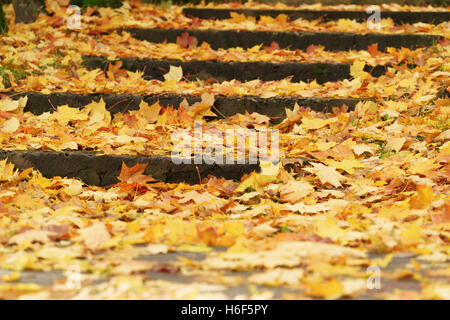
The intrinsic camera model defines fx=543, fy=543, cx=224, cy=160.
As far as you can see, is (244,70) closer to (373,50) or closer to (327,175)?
(373,50)

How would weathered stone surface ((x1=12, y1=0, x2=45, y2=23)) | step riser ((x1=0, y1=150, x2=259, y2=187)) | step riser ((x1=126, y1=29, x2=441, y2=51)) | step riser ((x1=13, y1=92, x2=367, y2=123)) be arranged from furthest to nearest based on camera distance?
weathered stone surface ((x1=12, y1=0, x2=45, y2=23))
step riser ((x1=126, y1=29, x2=441, y2=51))
step riser ((x1=13, y1=92, x2=367, y2=123))
step riser ((x1=0, y1=150, x2=259, y2=187))

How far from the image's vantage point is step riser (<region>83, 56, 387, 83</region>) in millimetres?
3479

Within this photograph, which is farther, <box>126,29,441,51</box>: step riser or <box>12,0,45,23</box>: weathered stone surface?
<box>12,0,45,23</box>: weathered stone surface

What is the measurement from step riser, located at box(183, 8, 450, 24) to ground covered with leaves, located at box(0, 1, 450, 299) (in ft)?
0.60

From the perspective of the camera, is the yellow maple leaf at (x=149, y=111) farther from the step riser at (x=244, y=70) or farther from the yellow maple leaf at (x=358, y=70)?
the yellow maple leaf at (x=358, y=70)

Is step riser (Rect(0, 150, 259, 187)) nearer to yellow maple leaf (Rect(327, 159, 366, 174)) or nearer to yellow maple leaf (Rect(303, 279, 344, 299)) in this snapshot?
yellow maple leaf (Rect(327, 159, 366, 174))

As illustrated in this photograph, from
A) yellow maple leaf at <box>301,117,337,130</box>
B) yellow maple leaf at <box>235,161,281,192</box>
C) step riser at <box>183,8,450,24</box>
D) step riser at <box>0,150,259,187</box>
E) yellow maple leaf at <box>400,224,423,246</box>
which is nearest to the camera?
yellow maple leaf at <box>400,224,423,246</box>

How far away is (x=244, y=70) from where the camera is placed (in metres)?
3.51

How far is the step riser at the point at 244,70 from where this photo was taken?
3479 millimetres

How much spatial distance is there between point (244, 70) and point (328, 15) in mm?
1278

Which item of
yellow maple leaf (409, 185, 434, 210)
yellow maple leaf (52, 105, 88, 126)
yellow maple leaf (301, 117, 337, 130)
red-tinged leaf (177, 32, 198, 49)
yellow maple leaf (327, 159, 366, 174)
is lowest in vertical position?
yellow maple leaf (409, 185, 434, 210)

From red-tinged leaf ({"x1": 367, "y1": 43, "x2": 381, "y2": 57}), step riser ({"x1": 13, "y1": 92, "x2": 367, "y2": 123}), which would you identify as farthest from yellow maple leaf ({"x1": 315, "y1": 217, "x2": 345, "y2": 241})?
red-tinged leaf ({"x1": 367, "y1": 43, "x2": 381, "y2": 57})
